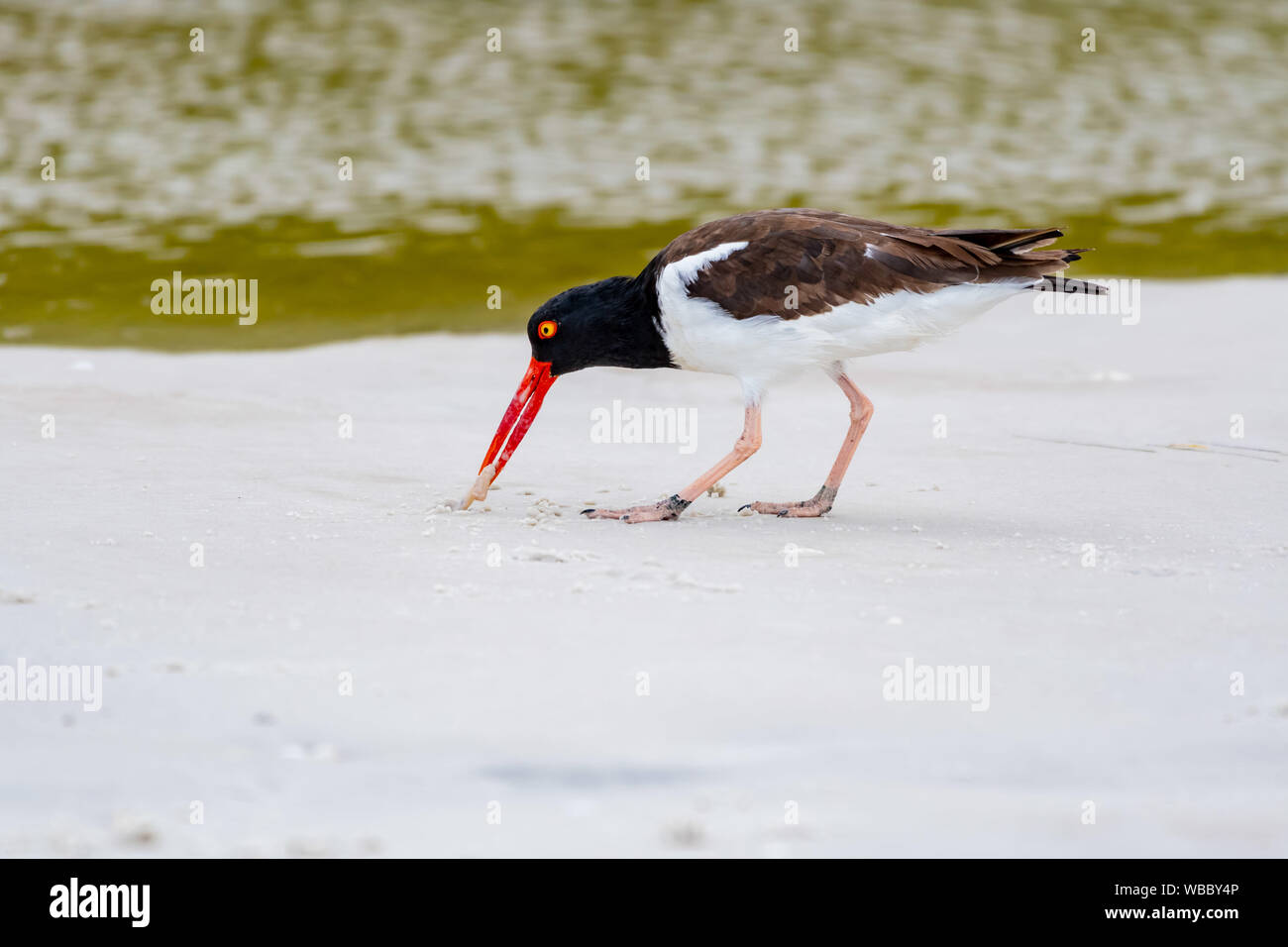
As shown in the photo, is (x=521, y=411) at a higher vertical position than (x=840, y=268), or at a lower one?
lower

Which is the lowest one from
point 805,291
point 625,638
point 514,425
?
point 625,638

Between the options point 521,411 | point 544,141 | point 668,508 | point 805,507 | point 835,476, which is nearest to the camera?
point 668,508

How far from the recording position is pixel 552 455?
7.77 meters

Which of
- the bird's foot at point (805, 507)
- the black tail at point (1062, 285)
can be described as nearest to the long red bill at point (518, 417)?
the bird's foot at point (805, 507)

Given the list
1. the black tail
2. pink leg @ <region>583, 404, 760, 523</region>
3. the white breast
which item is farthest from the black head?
the black tail

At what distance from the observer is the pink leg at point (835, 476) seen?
6562 mm

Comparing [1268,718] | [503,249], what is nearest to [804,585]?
[1268,718]

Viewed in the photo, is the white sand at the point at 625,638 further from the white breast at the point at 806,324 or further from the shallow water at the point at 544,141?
the shallow water at the point at 544,141

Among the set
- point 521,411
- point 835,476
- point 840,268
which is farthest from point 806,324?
point 521,411

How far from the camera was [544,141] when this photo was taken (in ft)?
60.0

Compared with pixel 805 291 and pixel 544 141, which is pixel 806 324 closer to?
pixel 805 291

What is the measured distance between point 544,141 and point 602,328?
12.1 metres

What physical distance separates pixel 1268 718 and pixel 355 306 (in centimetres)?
944

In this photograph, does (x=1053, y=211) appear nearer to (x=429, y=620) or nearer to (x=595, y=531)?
(x=595, y=531)
